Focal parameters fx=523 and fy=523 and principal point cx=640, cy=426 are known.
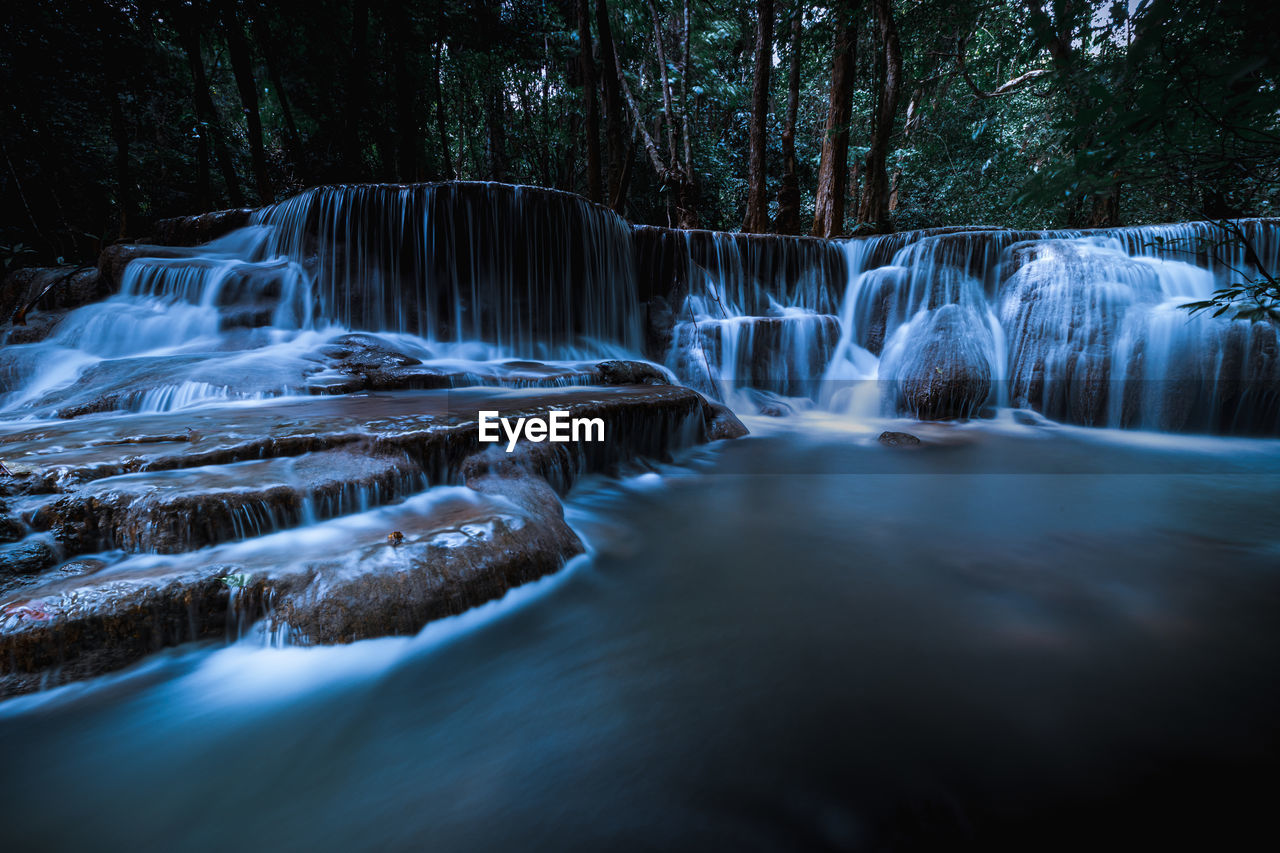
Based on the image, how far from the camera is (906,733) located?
5.46ft

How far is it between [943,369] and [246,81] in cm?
1349

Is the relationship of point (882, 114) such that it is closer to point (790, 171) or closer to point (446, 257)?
point (790, 171)

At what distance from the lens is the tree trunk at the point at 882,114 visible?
1055 centimetres

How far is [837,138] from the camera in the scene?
11.3m

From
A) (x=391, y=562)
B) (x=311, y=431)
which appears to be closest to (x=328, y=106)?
(x=311, y=431)

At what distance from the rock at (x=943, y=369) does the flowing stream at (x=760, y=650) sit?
9.4 inches

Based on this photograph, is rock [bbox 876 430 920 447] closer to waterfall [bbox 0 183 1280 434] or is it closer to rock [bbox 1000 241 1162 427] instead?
waterfall [bbox 0 183 1280 434]

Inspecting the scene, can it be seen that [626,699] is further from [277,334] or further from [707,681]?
[277,334]

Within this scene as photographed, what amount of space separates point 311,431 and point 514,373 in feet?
10.4

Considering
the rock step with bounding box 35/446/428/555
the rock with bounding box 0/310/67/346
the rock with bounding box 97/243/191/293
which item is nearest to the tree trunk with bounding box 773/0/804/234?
the rock with bounding box 97/243/191/293

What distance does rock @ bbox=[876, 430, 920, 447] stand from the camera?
5.85 meters

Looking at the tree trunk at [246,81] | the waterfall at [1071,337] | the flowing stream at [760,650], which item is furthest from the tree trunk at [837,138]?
the tree trunk at [246,81]

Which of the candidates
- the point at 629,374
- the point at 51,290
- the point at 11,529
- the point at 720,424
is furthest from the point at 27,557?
the point at 51,290

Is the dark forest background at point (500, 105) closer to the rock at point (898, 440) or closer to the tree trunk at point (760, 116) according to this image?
the tree trunk at point (760, 116)
